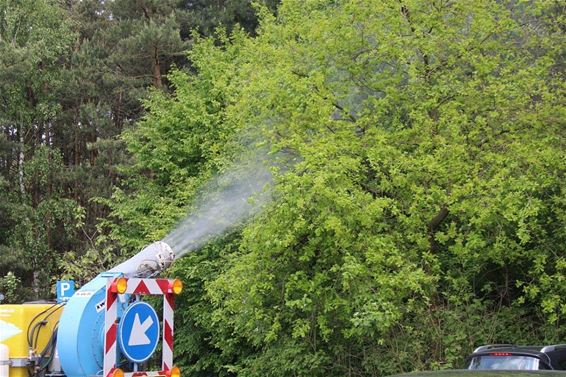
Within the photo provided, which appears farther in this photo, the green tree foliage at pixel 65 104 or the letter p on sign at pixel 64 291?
the green tree foliage at pixel 65 104

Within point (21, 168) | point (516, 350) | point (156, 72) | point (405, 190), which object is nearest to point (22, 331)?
point (516, 350)

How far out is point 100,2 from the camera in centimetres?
3803

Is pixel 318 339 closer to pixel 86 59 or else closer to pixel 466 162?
pixel 466 162

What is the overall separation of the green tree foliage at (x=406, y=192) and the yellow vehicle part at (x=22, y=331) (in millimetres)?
4436

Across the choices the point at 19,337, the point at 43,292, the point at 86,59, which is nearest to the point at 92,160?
the point at 86,59

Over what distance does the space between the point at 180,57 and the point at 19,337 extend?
81.7 ft

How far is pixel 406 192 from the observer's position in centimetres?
1286

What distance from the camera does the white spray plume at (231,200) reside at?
14.4 m

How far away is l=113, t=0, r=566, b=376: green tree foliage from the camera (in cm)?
1192

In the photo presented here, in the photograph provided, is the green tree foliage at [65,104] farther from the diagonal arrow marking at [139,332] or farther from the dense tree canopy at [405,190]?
the diagonal arrow marking at [139,332]

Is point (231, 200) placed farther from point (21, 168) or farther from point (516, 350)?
point (21, 168)

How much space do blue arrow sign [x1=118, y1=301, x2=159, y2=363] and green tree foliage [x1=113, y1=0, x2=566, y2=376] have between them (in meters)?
4.66

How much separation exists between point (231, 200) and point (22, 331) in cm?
872

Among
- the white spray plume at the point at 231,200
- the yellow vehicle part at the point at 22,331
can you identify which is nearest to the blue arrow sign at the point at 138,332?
the yellow vehicle part at the point at 22,331
